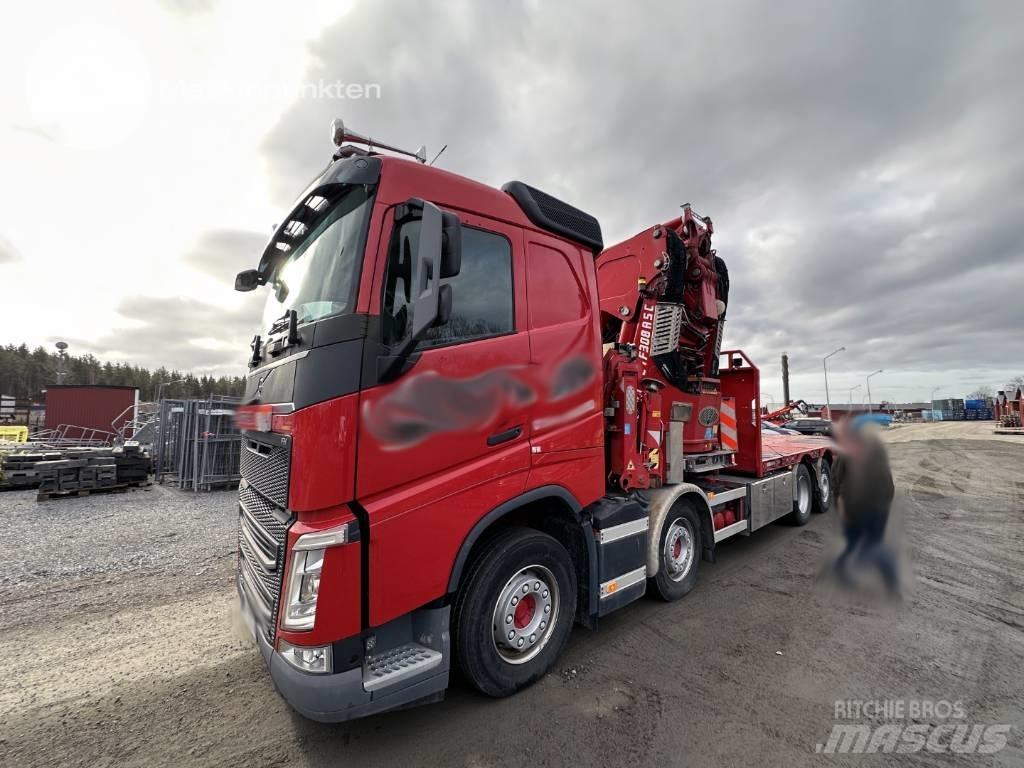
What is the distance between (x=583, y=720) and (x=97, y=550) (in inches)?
275

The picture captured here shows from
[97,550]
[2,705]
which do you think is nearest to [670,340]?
[2,705]

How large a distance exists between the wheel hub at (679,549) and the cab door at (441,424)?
7.19 ft

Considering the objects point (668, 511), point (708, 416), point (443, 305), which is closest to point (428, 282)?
point (443, 305)

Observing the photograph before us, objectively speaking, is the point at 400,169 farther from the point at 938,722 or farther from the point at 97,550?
the point at 97,550

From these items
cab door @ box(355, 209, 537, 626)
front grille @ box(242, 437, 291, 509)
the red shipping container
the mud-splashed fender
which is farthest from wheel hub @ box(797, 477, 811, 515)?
the red shipping container

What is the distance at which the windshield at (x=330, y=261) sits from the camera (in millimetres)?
2488

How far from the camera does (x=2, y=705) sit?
290 centimetres

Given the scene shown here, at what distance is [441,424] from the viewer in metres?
2.60

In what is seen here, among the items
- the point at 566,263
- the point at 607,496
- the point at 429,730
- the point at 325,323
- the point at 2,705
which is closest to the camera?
the point at 325,323

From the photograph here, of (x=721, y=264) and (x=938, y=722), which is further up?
(x=721, y=264)

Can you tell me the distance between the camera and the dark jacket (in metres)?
2.63

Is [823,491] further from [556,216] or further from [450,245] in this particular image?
[450,245]

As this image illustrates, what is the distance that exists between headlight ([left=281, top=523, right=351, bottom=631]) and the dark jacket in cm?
288

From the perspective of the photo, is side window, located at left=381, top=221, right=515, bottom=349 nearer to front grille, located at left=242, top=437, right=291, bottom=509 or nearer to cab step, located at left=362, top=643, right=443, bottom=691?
front grille, located at left=242, top=437, right=291, bottom=509
